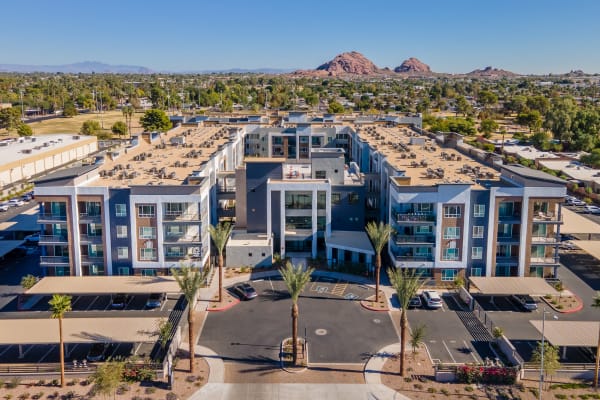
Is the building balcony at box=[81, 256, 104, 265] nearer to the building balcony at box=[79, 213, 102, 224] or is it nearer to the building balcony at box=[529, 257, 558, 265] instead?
the building balcony at box=[79, 213, 102, 224]

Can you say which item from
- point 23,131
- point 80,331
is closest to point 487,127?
point 23,131

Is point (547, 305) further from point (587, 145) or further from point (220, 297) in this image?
point (587, 145)

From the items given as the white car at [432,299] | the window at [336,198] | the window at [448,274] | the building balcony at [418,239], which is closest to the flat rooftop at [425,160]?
the building balcony at [418,239]

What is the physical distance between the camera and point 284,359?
4775 centimetres

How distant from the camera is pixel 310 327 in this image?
53.8 m

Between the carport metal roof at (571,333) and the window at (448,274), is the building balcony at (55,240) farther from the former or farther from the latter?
the carport metal roof at (571,333)

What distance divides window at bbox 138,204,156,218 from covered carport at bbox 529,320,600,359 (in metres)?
42.6

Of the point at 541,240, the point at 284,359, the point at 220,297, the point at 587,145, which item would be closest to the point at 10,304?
the point at 220,297

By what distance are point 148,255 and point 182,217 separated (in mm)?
6118

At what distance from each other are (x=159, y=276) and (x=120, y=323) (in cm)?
1394

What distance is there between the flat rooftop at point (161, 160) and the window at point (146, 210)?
3992mm

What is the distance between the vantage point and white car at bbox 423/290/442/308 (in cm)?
5812

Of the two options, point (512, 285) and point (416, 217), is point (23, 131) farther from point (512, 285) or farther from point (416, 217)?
point (512, 285)

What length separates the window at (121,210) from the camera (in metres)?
62.1
